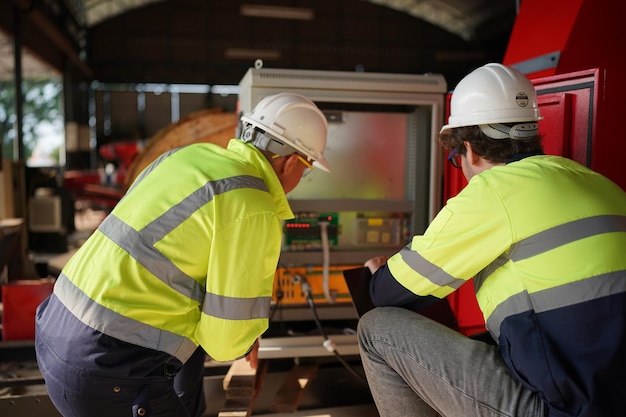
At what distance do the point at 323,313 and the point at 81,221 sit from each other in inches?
473

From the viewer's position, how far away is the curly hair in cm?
189

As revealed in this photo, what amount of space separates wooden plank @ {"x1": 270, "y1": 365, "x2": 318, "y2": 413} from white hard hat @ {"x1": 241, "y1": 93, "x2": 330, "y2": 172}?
4.90 ft

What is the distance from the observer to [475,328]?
2885 millimetres

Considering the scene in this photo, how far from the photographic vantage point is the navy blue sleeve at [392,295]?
187 centimetres

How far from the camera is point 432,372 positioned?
5.68ft

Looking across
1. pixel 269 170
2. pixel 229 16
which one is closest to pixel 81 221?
pixel 229 16

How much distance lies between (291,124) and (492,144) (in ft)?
2.59

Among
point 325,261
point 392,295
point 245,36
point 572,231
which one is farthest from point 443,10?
point 572,231

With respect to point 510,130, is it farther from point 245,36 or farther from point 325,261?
point 245,36

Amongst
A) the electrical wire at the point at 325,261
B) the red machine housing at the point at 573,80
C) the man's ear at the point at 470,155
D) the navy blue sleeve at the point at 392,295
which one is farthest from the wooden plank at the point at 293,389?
the man's ear at the point at 470,155

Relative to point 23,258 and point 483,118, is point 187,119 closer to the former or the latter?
point 23,258

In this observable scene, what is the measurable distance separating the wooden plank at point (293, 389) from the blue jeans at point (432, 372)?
1.12 meters

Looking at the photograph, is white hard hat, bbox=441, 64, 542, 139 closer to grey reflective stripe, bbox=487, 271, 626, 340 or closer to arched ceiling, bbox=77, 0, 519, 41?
grey reflective stripe, bbox=487, 271, 626, 340

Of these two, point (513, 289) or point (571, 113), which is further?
point (571, 113)
